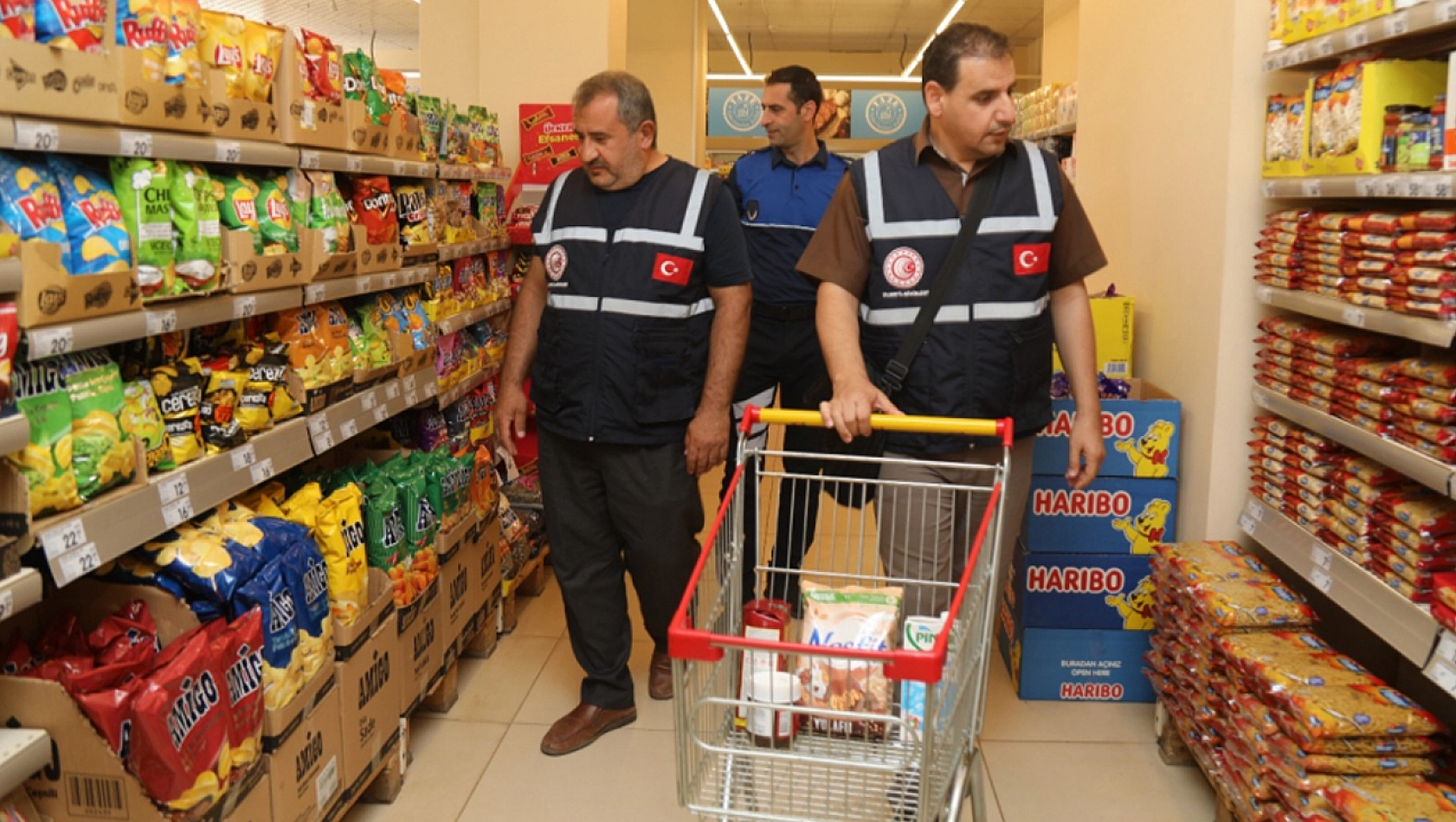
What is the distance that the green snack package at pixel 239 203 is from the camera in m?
2.75

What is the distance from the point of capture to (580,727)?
145 inches

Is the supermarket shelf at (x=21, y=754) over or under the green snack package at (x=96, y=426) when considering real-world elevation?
under

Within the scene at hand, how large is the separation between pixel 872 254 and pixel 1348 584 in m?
1.34

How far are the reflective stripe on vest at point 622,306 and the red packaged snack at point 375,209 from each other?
51cm

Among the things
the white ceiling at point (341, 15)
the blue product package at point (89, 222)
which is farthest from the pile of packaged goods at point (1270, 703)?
the white ceiling at point (341, 15)

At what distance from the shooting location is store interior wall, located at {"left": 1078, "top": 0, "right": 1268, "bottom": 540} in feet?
11.8

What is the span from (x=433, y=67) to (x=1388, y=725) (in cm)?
487

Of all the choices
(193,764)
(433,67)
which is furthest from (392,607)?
(433,67)

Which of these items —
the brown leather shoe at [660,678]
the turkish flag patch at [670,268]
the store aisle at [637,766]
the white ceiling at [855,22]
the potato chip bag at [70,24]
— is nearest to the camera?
the potato chip bag at [70,24]

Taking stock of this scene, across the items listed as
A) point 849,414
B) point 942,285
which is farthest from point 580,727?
point 942,285

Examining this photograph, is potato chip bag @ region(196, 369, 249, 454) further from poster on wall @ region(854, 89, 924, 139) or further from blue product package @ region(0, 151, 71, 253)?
poster on wall @ region(854, 89, 924, 139)

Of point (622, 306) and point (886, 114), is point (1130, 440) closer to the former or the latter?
point (622, 306)

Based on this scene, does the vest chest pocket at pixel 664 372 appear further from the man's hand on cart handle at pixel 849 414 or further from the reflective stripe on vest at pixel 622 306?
the man's hand on cart handle at pixel 849 414

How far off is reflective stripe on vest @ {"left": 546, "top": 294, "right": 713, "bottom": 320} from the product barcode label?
1751mm
